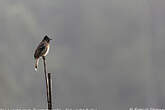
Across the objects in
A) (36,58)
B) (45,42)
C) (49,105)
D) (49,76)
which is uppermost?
(45,42)

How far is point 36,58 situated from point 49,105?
1.19 meters

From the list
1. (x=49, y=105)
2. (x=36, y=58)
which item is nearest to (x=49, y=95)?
(x=49, y=105)

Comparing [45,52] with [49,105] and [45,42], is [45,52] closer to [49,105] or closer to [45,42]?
[45,42]

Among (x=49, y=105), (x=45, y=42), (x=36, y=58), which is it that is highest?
(x=45, y=42)

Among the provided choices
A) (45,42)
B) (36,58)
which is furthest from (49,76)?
(45,42)

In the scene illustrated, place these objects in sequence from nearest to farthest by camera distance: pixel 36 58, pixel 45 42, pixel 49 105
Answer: pixel 49 105, pixel 36 58, pixel 45 42

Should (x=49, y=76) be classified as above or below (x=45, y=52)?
below

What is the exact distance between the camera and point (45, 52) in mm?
5082

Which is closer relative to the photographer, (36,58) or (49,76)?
(49,76)

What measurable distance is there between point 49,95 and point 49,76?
270 mm

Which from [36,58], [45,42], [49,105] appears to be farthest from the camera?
[45,42]

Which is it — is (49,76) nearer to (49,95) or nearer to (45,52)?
(49,95)

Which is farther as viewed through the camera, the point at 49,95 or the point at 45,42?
the point at 45,42

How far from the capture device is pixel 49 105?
4.12 meters
